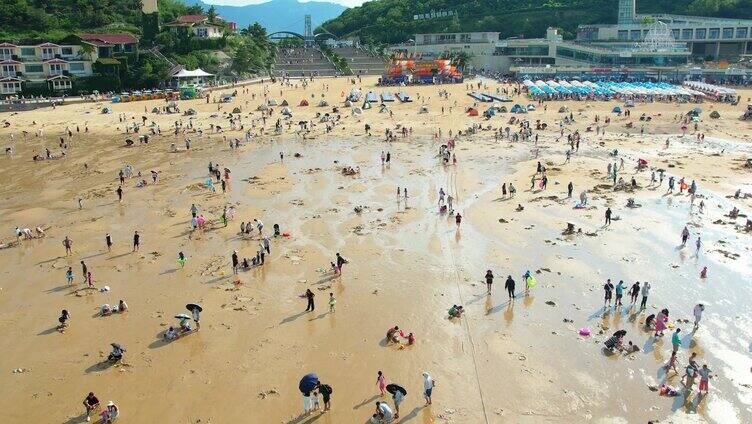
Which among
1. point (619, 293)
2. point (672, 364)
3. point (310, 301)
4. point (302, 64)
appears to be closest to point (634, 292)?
point (619, 293)

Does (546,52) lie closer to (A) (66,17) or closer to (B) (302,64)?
(B) (302,64)

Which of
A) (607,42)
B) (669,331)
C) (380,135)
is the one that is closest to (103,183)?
(380,135)

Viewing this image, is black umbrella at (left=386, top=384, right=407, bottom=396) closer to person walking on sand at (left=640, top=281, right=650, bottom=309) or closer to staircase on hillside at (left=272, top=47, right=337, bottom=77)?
person walking on sand at (left=640, top=281, right=650, bottom=309)

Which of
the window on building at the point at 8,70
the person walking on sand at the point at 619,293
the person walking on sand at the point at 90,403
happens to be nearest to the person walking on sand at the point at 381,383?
the person walking on sand at the point at 90,403

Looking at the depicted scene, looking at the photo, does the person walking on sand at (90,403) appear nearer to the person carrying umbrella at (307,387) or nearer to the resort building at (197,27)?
the person carrying umbrella at (307,387)

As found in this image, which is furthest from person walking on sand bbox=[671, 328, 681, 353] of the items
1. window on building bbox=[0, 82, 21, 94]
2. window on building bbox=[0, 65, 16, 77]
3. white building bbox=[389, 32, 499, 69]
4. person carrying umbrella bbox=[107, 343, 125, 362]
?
white building bbox=[389, 32, 499, 69]

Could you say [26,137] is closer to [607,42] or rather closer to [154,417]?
[154,417]

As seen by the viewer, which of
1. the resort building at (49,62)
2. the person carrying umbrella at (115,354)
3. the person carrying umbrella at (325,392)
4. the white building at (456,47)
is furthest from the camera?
the white building at (456,47)
